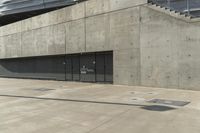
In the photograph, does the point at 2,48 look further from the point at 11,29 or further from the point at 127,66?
the point at 127,66

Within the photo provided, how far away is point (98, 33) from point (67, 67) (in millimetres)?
6031

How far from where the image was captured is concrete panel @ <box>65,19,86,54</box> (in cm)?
2448

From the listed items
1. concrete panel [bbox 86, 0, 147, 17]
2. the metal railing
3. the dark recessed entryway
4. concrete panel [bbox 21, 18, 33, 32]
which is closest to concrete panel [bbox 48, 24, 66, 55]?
the dark recessed entryway

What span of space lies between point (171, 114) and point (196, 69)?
300 inches

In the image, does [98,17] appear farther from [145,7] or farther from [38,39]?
[38,39]

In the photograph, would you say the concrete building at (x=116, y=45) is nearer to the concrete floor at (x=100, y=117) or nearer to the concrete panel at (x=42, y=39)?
the concrete panel at (x=42, y=39)

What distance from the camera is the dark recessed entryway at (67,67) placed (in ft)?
76.2

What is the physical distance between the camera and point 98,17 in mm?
22828

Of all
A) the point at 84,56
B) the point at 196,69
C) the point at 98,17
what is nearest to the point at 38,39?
the point at 84,56

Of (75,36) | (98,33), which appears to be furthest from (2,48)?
(98,33)

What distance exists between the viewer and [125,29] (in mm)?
20594

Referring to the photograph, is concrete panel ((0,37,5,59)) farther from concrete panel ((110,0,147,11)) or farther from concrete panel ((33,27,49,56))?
concrete panel ((110,0,147,11))

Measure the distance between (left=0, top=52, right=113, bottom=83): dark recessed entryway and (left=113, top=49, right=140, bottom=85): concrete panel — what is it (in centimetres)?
111

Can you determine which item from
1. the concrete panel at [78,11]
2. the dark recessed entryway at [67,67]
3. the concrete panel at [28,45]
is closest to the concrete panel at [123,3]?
the concrete panel at [78,11]
